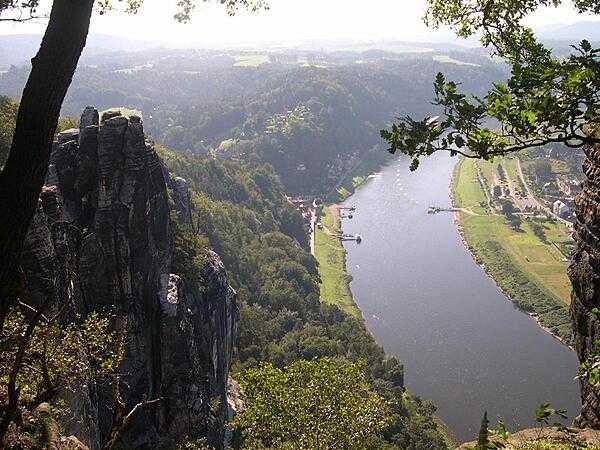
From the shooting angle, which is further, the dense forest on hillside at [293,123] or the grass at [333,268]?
the dense forest on hillside at [293,123]

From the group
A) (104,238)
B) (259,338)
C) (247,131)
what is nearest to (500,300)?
(259,338)

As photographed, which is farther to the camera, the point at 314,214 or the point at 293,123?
the point at 293,123

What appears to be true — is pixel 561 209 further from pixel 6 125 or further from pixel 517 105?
pixel 517 105

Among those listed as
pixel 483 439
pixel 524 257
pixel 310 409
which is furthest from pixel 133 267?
pixel 524 257

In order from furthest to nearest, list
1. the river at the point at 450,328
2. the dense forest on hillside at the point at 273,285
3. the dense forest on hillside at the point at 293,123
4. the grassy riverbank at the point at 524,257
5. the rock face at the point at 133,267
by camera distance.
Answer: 1. the dense forest on hillside at the point at 293,123
2. the grassy riverbank at the point at 524,257
3. the river at the point at 450,328
4. the dense forest on hillside at the point at 273,285
5. the rock face at the point at 133,267

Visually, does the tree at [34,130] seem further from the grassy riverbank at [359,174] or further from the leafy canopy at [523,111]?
the grassy riverbank at [359,174]

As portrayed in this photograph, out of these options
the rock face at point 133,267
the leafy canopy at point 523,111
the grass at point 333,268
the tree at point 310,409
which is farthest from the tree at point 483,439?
the grass at point 333,268
